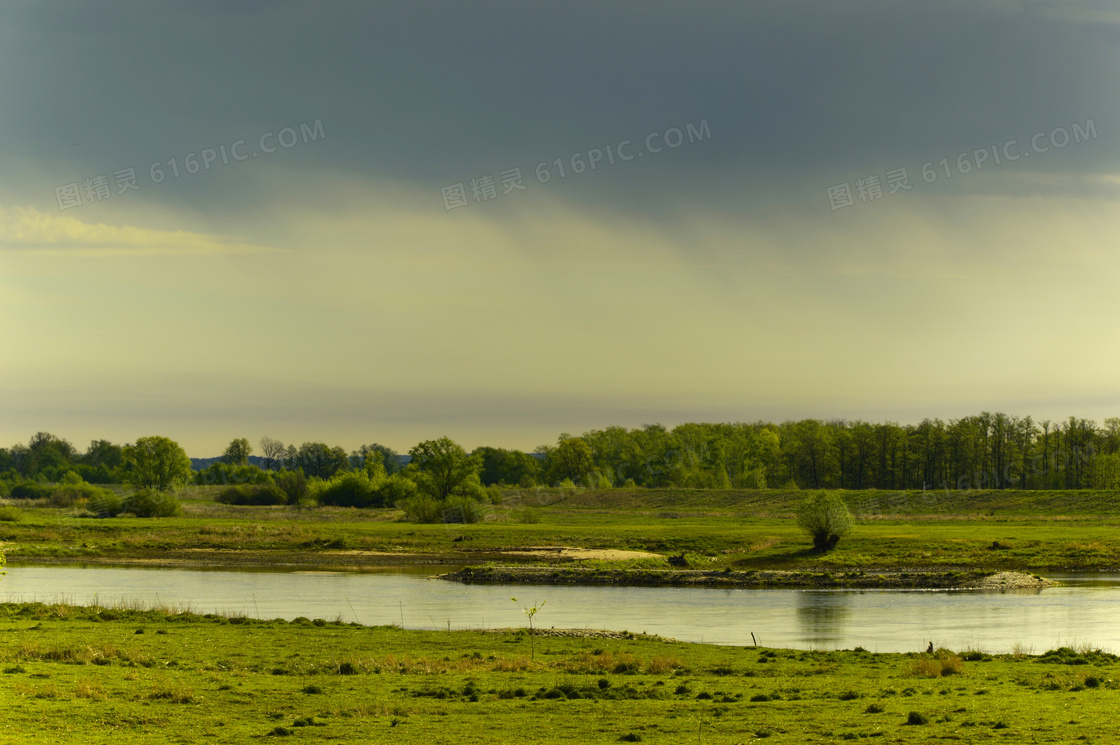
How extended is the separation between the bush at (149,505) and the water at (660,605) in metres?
40.8

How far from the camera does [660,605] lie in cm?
5047

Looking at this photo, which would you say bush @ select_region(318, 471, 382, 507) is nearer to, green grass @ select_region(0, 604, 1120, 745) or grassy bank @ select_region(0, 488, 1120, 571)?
grassy bank @ select_region(0, 488, 1120, 571)

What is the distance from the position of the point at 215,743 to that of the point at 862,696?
14516mm

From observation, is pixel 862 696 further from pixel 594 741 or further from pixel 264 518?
→ pixel 264 518

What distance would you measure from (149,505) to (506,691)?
302 ft

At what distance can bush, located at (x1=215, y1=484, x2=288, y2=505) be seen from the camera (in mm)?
136500

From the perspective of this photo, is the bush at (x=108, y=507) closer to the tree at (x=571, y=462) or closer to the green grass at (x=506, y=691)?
the green grass at (x=506, y=691)

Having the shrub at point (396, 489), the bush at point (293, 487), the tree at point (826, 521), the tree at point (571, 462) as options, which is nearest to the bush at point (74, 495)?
the bush at point (293, 487)

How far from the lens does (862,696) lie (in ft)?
73.7

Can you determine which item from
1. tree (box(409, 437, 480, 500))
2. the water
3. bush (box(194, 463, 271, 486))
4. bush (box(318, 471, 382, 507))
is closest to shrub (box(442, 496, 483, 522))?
tree (box(409, 437, 480, 500))

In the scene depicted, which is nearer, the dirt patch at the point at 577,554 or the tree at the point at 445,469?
the dirt patch at the point at 577,554

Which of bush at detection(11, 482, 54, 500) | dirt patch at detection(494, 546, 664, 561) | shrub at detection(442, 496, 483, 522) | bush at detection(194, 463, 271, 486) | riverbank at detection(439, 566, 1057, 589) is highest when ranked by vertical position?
bush at detection(194, 463, 271, 486)

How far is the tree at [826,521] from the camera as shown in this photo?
72.1 meters

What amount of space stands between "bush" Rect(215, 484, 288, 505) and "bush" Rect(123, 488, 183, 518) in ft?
99.3
